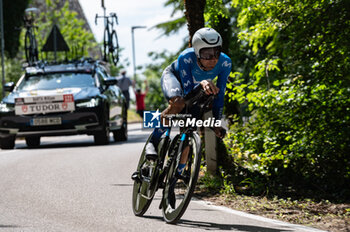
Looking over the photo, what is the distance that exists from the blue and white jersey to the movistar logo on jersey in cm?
39

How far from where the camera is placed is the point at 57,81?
47.1 ft

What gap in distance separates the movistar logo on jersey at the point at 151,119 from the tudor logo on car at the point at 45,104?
791 centimetres

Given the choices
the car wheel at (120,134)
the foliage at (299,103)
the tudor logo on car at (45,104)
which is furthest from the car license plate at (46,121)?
the foliage at (299,103)

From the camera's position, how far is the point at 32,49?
23.5 metres

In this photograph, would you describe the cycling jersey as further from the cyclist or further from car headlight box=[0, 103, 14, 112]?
car headlight box=[0, 103, 14, 112]

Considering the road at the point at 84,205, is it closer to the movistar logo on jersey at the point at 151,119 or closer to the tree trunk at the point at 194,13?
the movistar logo on jersey at the point at 151,119

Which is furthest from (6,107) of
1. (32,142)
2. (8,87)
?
(32,142)

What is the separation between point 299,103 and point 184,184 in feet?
14.8

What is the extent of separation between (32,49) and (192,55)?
18.8 metres

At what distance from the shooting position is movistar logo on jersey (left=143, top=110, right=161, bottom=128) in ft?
19.0

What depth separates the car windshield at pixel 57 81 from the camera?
14188 mm

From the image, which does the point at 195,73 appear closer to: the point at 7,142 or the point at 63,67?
the point at 7,142

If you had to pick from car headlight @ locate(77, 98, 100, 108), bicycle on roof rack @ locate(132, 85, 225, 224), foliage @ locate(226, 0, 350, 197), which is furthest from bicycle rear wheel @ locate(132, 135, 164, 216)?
car headlight @ locate(77, 98, 100, 108)

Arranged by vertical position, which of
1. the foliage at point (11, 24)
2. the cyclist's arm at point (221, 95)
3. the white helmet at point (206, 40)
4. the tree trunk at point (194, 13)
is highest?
the foliage at point (11, 24)
